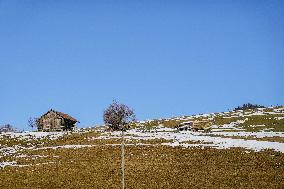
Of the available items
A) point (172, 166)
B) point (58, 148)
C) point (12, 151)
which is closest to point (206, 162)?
point (172, 166)

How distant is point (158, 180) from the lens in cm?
2838

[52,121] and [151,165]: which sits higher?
[52,121]

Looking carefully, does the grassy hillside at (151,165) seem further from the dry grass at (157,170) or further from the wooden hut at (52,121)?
the wooden hut at (52,121)

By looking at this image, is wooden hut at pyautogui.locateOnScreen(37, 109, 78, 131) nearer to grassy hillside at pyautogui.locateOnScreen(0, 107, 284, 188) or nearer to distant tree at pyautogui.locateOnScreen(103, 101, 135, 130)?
distant tree at pyautogui.locateOnScreen(103, 101, 135, 130)

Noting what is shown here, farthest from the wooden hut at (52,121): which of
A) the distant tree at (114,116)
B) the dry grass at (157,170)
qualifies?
the dry grass at (157,170)

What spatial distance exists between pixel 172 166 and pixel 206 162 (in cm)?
371

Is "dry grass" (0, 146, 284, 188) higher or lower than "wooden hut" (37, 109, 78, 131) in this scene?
lower

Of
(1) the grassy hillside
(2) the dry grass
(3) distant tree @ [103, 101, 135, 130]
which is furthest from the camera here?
(3) distant tree @ [103, 101, 135, 130]

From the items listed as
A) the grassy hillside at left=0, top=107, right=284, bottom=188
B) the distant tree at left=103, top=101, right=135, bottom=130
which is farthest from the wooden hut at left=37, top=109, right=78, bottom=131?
the grassy hillside at left=0, top=107, right=284, bottom=188

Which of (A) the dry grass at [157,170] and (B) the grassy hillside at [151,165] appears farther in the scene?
(B) the grassy hillside at [151,165]

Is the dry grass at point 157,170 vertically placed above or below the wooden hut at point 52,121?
below

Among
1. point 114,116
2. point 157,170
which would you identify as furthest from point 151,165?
point 114,116

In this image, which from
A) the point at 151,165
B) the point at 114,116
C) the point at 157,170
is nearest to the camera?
the point at 157,170

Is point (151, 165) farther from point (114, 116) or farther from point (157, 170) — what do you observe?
point (114, 116)
